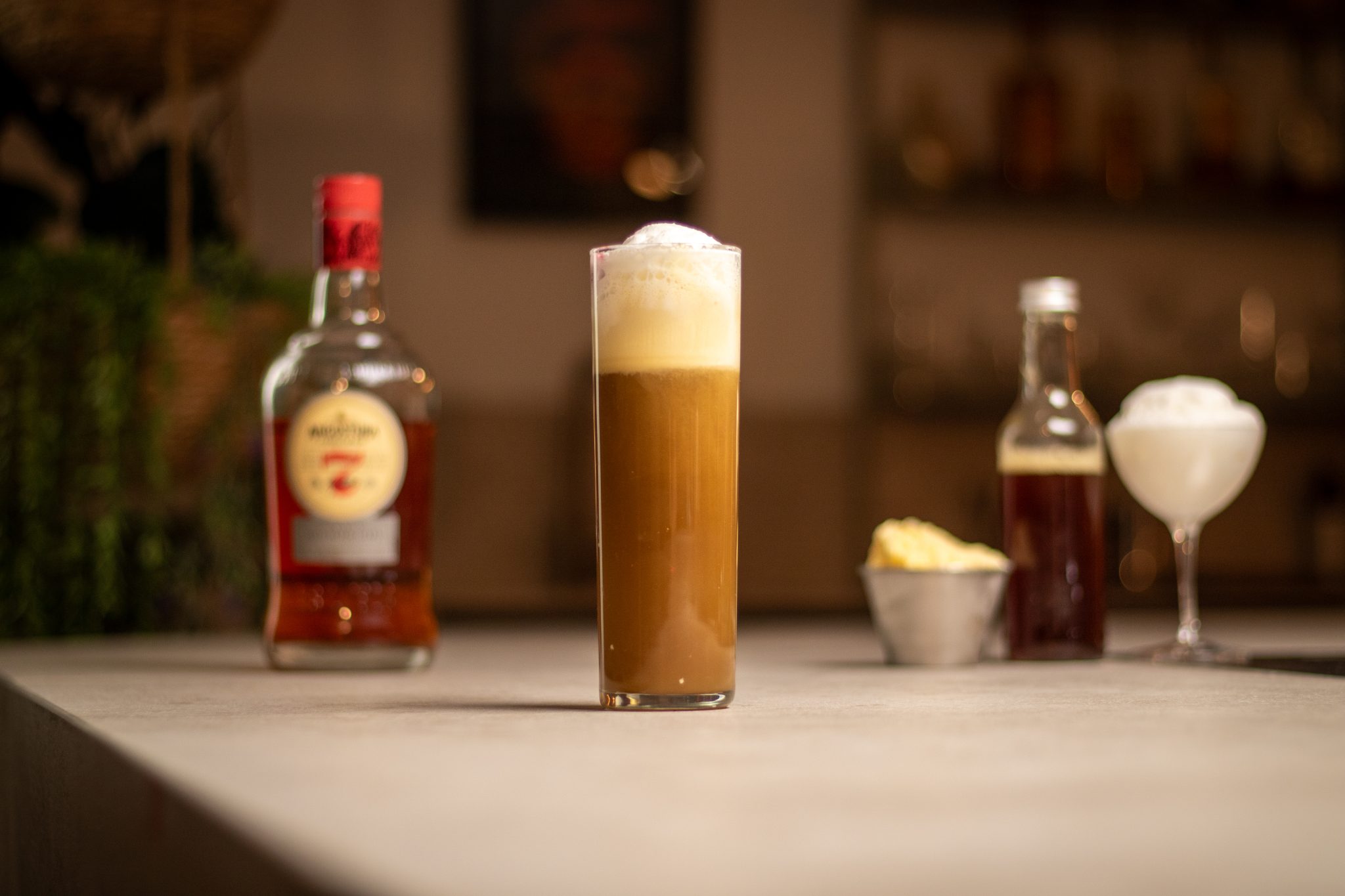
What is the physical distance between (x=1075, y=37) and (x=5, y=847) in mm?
3744

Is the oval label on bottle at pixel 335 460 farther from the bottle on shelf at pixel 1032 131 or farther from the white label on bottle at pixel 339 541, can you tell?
the bottle on shelf at pixel 1032 131

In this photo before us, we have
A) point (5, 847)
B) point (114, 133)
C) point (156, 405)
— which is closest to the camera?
point (5, 847)

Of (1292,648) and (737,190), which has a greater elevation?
(737,190)

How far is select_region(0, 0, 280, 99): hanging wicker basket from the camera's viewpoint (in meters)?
1.88

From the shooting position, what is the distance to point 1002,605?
1155 millimetres

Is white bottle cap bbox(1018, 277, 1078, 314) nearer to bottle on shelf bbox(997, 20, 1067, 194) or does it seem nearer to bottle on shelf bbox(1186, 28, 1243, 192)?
bottle on shelf bbox(997, 20, 1067, 194)

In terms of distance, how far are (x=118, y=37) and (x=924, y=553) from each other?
131 centimetres

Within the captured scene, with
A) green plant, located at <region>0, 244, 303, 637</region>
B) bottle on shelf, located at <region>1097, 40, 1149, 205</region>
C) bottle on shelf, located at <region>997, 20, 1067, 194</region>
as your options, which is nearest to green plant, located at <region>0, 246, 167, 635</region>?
green plant, located at <region>0, 244, 303, 637</region>

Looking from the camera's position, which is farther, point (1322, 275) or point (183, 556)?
point (1322, 275)

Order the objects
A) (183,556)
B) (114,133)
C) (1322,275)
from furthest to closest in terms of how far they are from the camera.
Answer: (1322,275) → (114,133) → (183,556)

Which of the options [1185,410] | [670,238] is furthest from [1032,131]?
[670,238]

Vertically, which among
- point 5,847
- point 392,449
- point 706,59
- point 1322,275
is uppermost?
point 706,59

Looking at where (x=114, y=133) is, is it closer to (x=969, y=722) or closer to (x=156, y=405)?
(x=156, y=405)

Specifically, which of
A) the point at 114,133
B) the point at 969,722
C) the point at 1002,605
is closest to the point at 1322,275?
the point at 114,133
